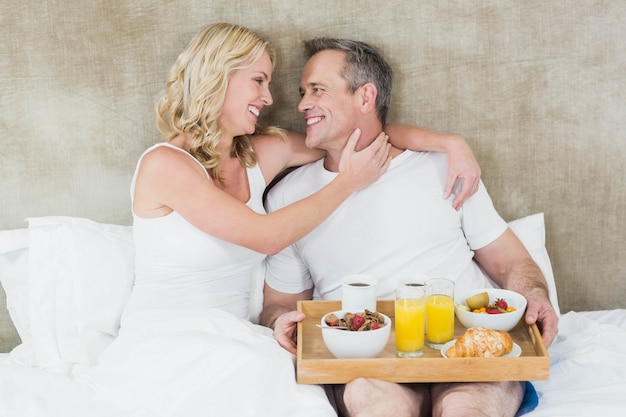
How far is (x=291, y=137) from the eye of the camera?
2.32 meters

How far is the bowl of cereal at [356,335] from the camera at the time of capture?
169 cm

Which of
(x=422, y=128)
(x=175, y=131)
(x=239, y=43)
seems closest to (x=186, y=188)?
(x=175, y=131)

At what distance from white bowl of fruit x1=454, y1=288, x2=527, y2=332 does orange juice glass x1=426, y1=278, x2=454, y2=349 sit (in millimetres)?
70

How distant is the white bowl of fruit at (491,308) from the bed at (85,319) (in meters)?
0.23

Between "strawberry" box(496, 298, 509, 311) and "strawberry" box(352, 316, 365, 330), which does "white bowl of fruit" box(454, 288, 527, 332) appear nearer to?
"strawberry" box(496, 298, 509, 311)

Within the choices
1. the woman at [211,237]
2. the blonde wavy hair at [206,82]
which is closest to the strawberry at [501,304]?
the woman at [211,237]

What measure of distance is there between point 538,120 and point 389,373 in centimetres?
114

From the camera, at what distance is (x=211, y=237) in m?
2.04

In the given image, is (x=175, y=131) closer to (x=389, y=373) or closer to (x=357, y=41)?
(x=357, y=41)

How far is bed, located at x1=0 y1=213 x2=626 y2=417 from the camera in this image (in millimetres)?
1813

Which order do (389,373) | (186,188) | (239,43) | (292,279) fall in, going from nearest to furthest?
(389,373), (186,188), (239,43), (292,279)

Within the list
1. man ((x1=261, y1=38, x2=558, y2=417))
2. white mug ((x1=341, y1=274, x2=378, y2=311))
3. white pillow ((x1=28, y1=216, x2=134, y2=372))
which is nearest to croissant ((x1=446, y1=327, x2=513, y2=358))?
white mug ((x1=341, y1=274, x2=378, y2=311))

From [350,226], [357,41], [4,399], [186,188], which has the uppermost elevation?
[357,41]

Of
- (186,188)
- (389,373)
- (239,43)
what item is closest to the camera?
(389,373)
